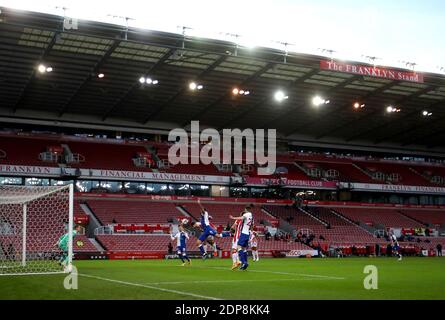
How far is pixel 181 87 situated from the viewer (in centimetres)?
4747

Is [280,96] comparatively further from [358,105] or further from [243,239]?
[243,239]

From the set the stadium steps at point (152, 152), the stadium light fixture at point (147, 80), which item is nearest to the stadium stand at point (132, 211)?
the stadium steps at point (152, 152)

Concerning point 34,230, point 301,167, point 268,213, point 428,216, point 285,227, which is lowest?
point 285,227

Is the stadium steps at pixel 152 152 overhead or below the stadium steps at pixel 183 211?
overhead

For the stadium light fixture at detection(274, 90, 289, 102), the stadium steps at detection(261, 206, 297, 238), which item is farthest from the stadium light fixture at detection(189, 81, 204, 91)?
the stadium steps at detection(261, 206, 297, 238)

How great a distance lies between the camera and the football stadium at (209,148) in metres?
37.5

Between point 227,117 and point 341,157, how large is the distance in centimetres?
1900

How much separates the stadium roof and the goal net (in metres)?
10.5

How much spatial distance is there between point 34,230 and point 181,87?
A: 18.2 metres

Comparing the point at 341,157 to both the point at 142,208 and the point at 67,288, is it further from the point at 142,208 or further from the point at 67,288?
the point at 67,288

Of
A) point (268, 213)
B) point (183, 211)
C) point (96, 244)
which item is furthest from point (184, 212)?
point (96, 244)

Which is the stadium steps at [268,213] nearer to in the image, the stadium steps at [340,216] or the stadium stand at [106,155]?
the stadium steps at [340,216]

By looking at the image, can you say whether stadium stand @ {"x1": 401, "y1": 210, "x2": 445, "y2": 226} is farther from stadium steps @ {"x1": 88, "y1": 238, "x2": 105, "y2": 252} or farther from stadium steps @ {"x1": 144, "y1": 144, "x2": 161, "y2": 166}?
stadium steps @ {"x1": 88, "y1": 238, "x2": 105, "y2": 252}

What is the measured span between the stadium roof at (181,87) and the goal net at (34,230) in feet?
34.3
